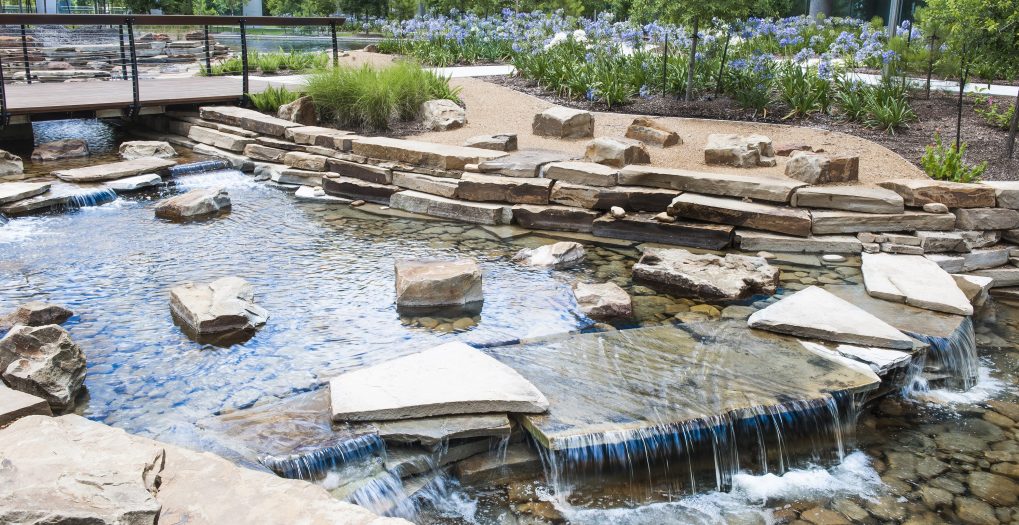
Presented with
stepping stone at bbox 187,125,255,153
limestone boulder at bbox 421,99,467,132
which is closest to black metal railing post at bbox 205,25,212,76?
stepping stone at bbox 187,125,255,153

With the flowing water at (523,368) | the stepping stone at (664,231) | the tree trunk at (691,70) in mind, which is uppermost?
the tree trunk at (691,70)

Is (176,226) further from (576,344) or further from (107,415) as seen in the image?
(576,344)

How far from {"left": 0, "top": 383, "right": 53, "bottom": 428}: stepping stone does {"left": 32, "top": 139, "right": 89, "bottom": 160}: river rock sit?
6.74 metres

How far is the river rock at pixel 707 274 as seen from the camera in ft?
17.4

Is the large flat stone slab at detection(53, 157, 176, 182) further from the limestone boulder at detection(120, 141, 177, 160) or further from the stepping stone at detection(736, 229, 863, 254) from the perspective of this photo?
the stepping stone at detection(736, 229, 863, 254)

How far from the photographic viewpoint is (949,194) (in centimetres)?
614

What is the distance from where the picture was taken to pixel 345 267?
19.0 feet

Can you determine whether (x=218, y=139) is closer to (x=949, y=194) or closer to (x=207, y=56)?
(x=207, y=56)

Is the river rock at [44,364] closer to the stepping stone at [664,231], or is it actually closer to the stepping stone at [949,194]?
the stepping stone at [664,231]

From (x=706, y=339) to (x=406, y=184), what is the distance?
398 centimetres

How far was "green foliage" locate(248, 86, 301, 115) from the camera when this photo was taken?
33.9 ft

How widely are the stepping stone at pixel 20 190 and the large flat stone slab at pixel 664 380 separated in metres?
5.19

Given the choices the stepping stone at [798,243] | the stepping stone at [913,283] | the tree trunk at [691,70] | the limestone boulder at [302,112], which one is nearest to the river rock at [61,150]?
the limestone boulder at [302,112]

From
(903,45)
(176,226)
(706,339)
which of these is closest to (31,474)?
(706,339)
